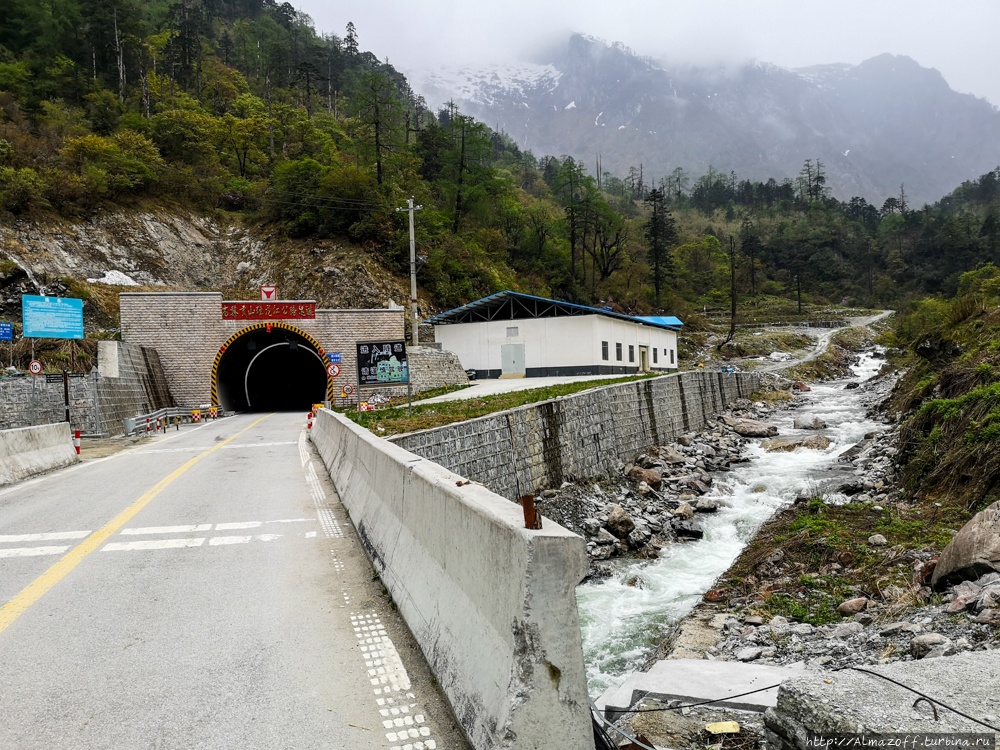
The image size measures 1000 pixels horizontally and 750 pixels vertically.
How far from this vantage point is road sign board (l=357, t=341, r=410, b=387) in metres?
19.4

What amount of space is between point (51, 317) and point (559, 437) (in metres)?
20.2

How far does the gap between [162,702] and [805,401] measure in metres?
42.3

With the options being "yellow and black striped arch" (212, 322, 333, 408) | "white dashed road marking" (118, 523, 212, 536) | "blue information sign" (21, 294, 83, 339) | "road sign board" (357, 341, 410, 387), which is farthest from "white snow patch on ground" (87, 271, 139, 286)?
"white dashed road marking" (118, 523, 212, 536)

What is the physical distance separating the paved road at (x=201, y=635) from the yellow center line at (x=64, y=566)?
2cm

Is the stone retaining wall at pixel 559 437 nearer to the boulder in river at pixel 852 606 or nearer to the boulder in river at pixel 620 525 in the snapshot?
the boulder in river at pixel 620 525

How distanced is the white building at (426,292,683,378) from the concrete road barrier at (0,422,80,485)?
26353 mm

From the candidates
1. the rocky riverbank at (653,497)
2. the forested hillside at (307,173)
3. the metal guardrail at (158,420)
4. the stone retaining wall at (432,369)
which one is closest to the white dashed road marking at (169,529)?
the rocky riverbank at (653,497)

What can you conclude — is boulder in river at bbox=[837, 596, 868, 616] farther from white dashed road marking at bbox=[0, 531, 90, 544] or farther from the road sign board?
the road sign board

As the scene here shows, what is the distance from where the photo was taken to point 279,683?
3.83 m

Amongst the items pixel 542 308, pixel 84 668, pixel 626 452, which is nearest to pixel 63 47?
pixel 542 308

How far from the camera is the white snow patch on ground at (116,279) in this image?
3855 centimetres

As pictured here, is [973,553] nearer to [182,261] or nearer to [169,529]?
[169,529]

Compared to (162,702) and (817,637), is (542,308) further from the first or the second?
(162,702)

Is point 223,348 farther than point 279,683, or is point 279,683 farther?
point 223,348
